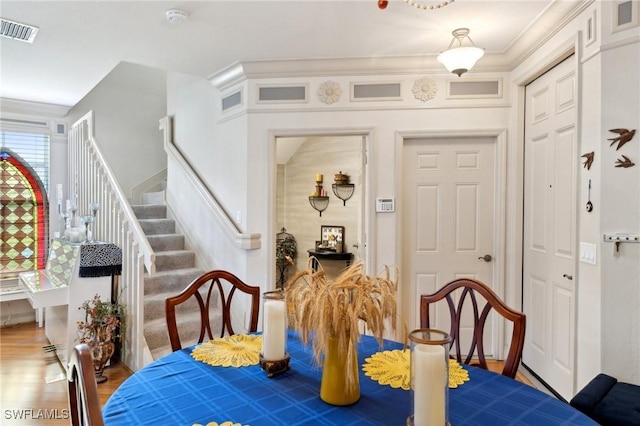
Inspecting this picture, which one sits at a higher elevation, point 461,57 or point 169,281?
point 461,57

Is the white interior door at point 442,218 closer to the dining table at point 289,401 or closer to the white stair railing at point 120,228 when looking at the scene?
the dining table at point 289,401

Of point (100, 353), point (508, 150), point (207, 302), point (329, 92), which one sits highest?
point (329, 92)

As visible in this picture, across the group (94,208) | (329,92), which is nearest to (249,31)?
(329,92)

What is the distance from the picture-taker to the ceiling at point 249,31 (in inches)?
96.2

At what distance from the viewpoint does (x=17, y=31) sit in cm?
277

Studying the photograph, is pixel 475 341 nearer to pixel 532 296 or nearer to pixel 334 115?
pixel 532 296

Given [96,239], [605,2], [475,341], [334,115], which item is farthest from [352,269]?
[96,239]

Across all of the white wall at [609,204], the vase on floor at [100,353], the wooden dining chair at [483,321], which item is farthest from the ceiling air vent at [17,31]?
the white wall at [609,204]

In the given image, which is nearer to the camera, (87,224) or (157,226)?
(87,224)

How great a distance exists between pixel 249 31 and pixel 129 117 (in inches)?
129

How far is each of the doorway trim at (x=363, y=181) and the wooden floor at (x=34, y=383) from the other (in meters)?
1.73

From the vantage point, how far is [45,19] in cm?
262

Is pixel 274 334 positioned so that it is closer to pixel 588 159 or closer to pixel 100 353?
pixel 588 159

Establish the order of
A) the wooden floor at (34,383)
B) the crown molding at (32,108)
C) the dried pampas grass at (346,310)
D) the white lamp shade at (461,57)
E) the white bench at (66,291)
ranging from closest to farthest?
the dried pampas grass at (346,310) → the wooden floor at (34,383) → the white lamp shade at (461,57) → the white bench at (66,291) → the crown molding at (32,108)
